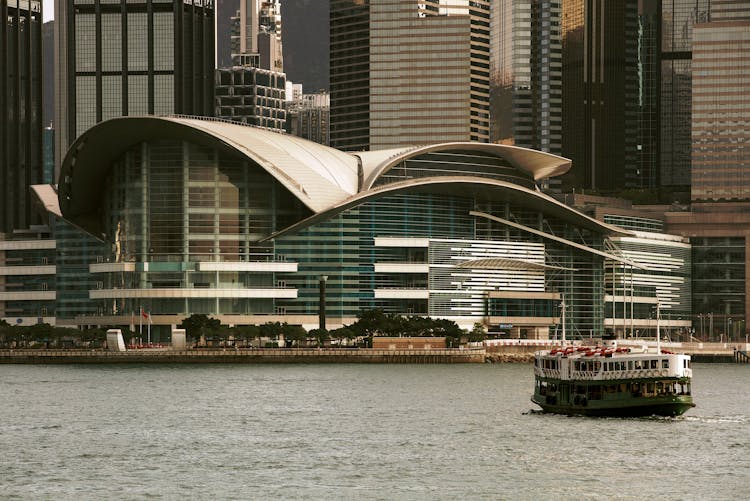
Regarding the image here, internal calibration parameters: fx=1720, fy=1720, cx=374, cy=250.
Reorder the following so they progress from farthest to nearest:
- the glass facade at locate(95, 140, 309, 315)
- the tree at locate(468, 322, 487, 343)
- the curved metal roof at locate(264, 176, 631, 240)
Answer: the curved metal roof at locate(264, 176, 631, 240) → the glass facade at locate(95, 140, 309, 315) → the tree at locate(468, 322, 487, 343)

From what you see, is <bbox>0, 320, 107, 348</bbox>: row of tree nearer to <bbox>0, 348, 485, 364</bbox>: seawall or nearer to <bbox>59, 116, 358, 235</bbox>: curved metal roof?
<bbox>0, 348, 485, 364</bbox>: seawall

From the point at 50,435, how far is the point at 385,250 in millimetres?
107294

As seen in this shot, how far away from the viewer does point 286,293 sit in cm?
19288

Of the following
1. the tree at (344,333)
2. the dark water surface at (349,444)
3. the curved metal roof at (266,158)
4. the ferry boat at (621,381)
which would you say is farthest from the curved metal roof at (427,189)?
the ferry boat at (621,381)

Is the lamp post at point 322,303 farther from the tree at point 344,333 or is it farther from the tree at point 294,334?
the tree at point 344,333

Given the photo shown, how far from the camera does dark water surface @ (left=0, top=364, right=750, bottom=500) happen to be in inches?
2810

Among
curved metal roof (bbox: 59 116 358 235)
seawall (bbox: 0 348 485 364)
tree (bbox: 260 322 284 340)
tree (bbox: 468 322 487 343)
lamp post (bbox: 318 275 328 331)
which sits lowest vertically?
seawall (bbox: 0 348 485 364)

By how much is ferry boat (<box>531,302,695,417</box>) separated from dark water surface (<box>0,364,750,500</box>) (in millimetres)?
1007

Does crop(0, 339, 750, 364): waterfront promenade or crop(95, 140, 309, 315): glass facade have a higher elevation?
crop(95, 140, 309, 315): glass facade

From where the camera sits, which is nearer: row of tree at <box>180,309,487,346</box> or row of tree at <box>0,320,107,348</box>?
row of tree at <box>180,309,487,346</box>

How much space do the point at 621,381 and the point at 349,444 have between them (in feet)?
57.5

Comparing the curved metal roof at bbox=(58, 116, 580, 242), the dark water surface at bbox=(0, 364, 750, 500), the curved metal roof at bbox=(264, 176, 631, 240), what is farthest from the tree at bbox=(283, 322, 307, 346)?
the dark water surface at bbox=(0, 364, 750, 500)

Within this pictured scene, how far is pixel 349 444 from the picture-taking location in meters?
86.1

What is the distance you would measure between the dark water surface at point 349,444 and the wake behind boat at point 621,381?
1017 mm
